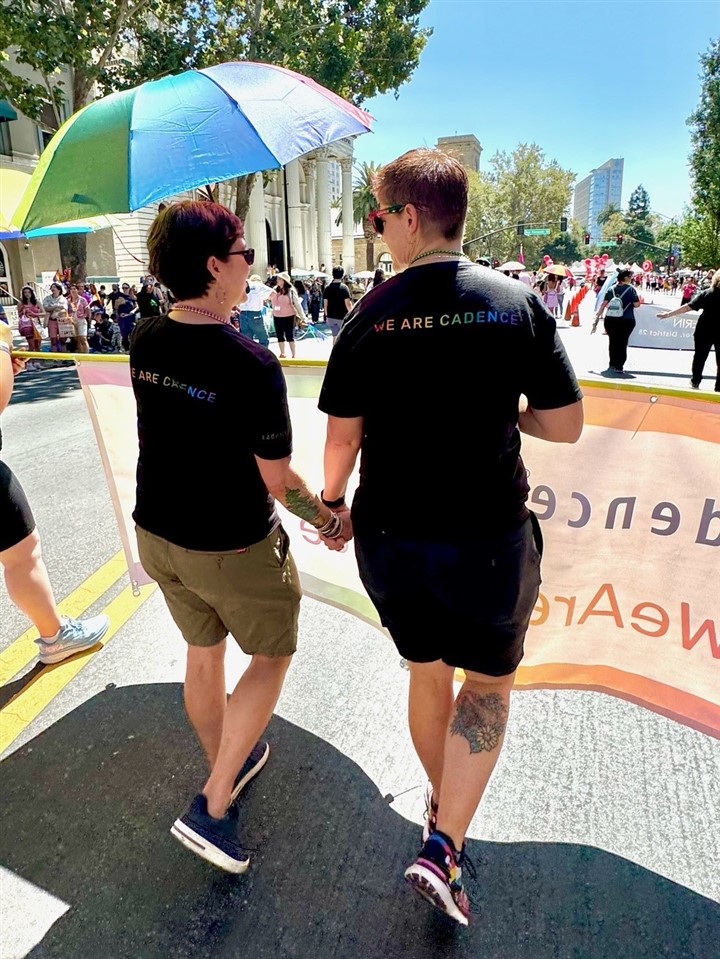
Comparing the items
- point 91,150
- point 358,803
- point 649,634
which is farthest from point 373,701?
point 91,150

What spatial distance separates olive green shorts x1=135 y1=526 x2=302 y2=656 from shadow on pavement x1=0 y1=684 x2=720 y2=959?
0.58 meters

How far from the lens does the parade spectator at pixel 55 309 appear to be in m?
15.5

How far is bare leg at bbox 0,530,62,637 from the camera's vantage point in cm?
277

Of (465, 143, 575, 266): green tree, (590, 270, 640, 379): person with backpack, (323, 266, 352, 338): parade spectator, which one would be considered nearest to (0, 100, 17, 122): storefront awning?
(323, 266, 352, 338): parade spectator

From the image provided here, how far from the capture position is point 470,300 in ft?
4.83

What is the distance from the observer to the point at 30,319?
614 inches

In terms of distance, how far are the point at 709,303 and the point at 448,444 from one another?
9292 millimetres

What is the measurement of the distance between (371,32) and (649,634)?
2546 centimetres

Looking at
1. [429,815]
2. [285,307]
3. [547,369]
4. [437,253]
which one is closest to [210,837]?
[429,815]

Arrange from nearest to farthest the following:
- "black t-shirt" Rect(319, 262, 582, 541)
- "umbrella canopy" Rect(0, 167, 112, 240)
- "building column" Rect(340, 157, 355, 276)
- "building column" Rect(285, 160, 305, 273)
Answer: "black t-shirt" Rect(319, 262, 582, 541)
"umbrella canopy" Rect(0, 167, 112, 240)
"building column" Rect(340, 157, 355, 276)
"building column" Rect(285, 160, 305, 273)

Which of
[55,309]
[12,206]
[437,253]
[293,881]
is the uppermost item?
[12,206]

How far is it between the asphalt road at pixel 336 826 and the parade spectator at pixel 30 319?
568 inches

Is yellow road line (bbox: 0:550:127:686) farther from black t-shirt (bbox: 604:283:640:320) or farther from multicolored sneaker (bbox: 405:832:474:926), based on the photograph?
black t-shirt (bbox: 604:283:640:320)

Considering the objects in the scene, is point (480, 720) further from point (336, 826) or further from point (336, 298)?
point (336, 298)
